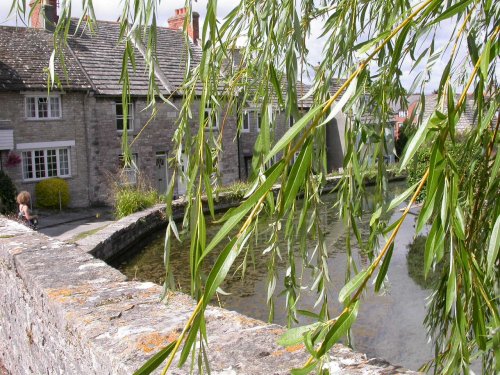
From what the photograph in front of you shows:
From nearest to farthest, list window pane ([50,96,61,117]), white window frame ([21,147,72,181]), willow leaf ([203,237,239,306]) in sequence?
willow leaf ([203,237,239,306]) < white window frame ([21,147,72,181]) < window pane ([50,96,61,117])

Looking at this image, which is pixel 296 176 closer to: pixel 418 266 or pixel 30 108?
pixel 418 266

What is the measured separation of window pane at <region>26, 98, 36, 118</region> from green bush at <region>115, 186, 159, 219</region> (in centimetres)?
654

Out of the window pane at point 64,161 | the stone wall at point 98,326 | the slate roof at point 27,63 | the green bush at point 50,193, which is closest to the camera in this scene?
the stone wall at point 98,326

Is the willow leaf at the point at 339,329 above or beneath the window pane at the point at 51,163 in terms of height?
above

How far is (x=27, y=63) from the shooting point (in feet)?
69.3

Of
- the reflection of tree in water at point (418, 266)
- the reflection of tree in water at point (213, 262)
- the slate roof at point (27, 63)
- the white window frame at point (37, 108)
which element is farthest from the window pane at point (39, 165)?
the reflection of tree in water at point (418, 266)

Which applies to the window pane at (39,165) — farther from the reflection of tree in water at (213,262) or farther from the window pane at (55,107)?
the reflection of tree in water at (213,262)

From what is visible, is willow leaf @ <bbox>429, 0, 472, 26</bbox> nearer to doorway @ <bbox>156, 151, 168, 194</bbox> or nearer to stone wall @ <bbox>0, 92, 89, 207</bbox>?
stone wall @ <bbox>0, 92, 89, 207</bbox>

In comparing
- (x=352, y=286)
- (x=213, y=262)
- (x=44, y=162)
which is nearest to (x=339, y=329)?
(x=352, y=286)

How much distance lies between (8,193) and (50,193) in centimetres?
219

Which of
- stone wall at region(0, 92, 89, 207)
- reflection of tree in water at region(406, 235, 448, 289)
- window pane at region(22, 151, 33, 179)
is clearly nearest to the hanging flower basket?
stone wall at region(0, 92, 89, 207)

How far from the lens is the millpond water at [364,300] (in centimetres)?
755

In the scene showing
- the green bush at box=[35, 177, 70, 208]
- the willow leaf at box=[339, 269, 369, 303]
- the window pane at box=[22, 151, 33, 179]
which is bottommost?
the green bush at box=[35, 177, 70, 208]

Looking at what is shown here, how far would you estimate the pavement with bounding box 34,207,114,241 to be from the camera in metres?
15.3
